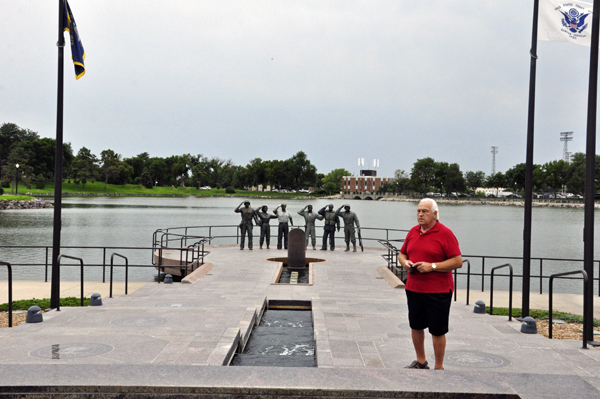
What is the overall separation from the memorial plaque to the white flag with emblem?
31.1 feet

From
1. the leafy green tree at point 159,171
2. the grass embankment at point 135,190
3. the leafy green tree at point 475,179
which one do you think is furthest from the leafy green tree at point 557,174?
the leafy green tree at point 159,171

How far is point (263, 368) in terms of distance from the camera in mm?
4270

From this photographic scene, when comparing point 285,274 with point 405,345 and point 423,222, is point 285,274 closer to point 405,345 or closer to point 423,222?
point 405,345

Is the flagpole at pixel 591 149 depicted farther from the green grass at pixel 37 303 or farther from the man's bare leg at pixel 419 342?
the green grass at pixel 37 303

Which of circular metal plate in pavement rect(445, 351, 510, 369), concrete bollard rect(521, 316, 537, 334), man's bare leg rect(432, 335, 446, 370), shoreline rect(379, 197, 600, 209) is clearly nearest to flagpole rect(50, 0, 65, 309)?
circular metal plate in pavement rect(445, 351, 510, 369)

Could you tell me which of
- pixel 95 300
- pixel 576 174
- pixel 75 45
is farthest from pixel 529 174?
pixel 576 174

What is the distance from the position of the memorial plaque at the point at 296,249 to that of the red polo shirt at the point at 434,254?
1166 centimetres

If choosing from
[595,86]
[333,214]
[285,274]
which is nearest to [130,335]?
[595,86]

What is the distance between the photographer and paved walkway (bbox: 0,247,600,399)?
3879mm

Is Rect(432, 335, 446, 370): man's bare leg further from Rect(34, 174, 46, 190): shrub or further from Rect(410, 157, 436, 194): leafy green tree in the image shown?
Rect(410, 157, 436, 194): leafy green tree

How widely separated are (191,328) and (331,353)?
2.34 meters

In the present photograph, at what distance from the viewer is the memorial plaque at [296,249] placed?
54.6ft

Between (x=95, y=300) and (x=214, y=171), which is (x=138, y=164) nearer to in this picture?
Result: (x=214, y=171)

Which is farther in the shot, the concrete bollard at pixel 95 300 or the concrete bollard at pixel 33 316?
the concrete bollard at pixel 95 300
